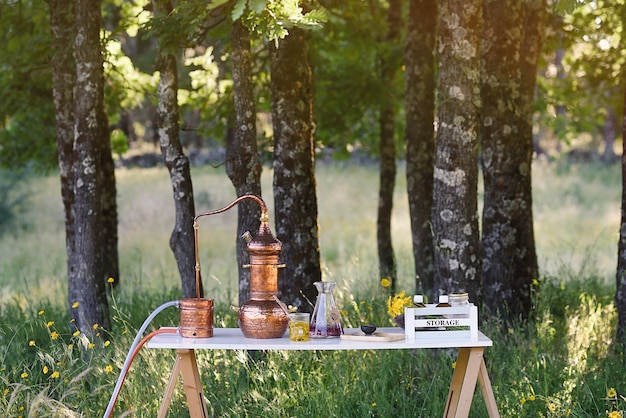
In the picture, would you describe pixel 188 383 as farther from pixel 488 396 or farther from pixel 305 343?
pixel 488 396

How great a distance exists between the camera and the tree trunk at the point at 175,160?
8211 mm

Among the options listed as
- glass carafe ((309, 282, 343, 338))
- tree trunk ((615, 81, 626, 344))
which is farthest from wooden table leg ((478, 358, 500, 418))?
tree trunk ((615, 81, 626, 344))

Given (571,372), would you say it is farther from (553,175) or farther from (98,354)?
(553,175)

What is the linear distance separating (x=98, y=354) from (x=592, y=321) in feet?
14.3

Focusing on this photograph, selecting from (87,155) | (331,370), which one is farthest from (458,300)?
(87,155)

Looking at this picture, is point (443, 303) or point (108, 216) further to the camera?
point (108, 216)

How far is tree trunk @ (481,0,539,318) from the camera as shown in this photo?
9578 millimetres

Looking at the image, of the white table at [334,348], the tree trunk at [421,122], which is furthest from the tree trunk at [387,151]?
the white table at [334,348]

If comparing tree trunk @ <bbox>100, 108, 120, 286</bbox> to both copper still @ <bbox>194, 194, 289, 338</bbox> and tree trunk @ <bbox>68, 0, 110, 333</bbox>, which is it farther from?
copper still @ <bbox>194, 194, 289, 338</bbox>

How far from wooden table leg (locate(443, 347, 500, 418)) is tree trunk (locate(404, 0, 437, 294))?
4836mm

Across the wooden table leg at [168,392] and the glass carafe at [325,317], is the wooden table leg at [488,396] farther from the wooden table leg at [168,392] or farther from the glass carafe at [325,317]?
the wooden table leg at [168,392]

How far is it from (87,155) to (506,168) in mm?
4029

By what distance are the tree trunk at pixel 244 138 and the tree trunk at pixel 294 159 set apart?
73cm

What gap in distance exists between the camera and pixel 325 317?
5805 mm
